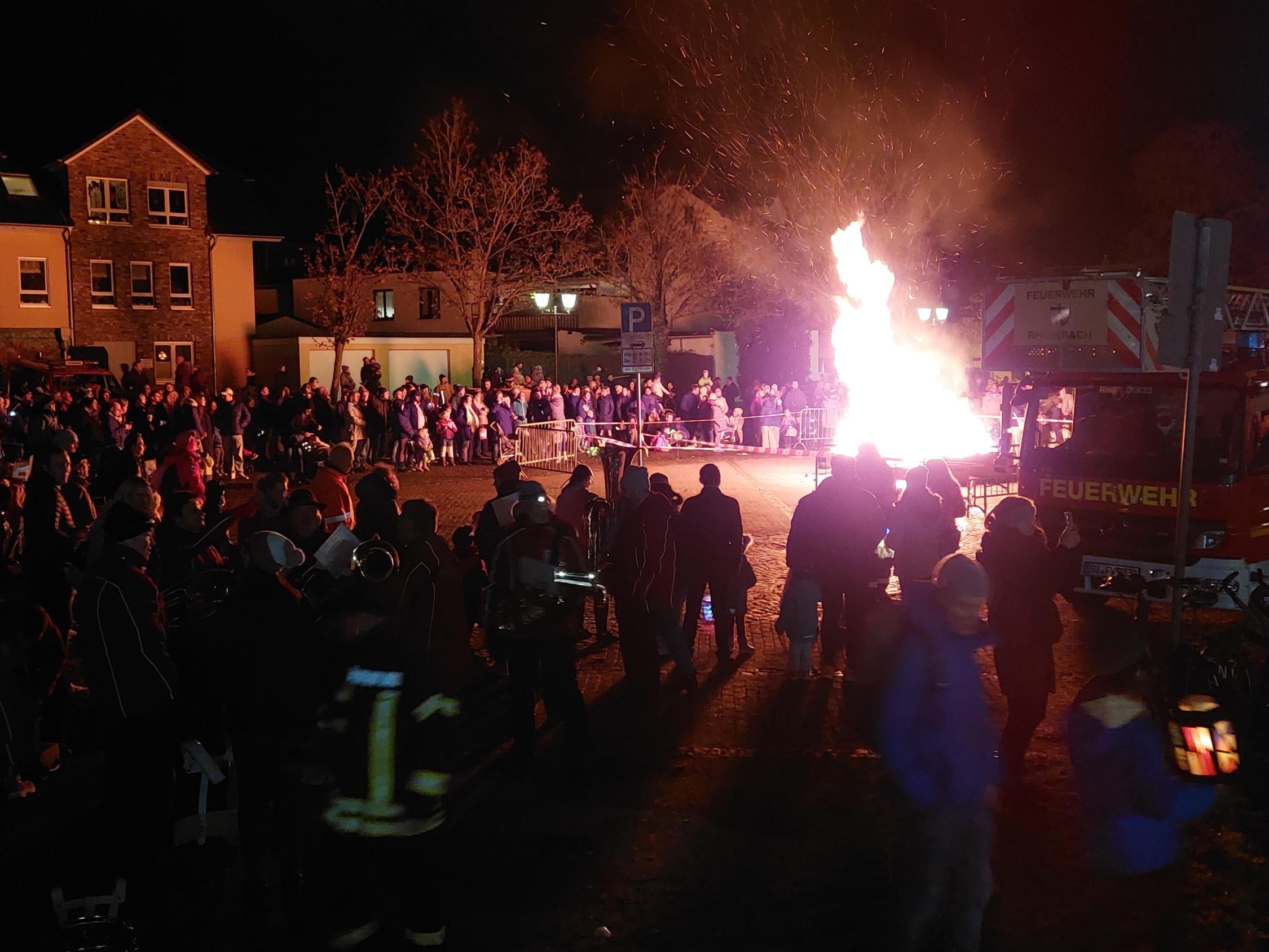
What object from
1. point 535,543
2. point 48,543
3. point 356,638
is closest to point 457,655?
point 535,543

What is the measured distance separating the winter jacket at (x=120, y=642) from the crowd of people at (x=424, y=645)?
0.01 m

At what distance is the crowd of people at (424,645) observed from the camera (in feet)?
14.1

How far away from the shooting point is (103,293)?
39656mm

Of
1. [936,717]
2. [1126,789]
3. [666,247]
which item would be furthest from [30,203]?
[936,717]

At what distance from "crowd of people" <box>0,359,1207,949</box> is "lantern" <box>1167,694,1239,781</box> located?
0.24 m

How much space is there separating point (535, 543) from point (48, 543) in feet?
12.6

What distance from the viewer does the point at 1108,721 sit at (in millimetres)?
6996

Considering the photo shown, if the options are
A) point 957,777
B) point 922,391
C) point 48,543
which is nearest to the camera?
point 957,777

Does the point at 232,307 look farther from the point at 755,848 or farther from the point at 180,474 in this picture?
the point at 755,848

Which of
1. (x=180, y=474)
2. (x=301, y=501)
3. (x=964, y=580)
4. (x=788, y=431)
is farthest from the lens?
(x=788, y=431)

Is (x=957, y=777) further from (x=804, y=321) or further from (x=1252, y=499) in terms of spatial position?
(x=804, y=321)

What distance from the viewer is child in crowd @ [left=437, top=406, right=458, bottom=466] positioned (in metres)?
23.1

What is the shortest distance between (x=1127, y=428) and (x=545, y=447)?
13.0 meters

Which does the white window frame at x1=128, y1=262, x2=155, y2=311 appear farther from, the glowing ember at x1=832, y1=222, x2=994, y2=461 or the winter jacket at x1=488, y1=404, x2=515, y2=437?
the glowing ember at x1=832, y1=222, x2=994, y2=461
